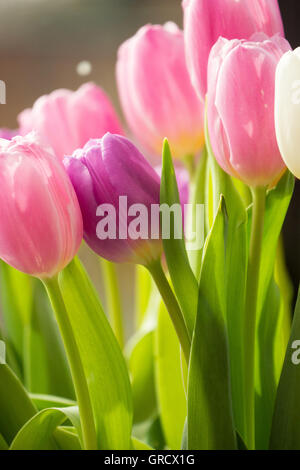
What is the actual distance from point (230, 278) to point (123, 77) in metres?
0.15

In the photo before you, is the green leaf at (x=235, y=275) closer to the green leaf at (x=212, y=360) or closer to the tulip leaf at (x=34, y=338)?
the green leaf at (x=212, y=360)

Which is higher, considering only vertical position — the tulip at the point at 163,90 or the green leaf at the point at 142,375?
the tulip at the point at 163,90

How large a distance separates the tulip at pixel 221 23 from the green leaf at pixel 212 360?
0.07m

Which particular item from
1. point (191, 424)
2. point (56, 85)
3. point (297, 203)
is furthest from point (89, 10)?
point (191, 424)

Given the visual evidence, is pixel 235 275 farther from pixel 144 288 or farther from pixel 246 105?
pixel 144 288

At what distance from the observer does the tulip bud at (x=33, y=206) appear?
24 centimetres

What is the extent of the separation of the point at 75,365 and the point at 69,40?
0.33 meters

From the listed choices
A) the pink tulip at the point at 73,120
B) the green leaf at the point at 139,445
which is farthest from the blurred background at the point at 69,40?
the green leaf at the point at 139,445

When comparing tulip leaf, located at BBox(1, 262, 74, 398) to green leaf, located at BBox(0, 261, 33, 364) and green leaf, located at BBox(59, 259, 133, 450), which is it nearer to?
green leaf, located at BBox(0, 261, 33, 364)

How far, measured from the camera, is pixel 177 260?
0.85ft

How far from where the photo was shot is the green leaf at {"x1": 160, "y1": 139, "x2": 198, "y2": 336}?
252 mm

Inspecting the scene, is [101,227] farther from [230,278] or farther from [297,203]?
[297,203]

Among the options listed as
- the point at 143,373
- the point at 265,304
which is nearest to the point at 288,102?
the point at 265,304

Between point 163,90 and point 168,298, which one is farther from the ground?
point 163,90
